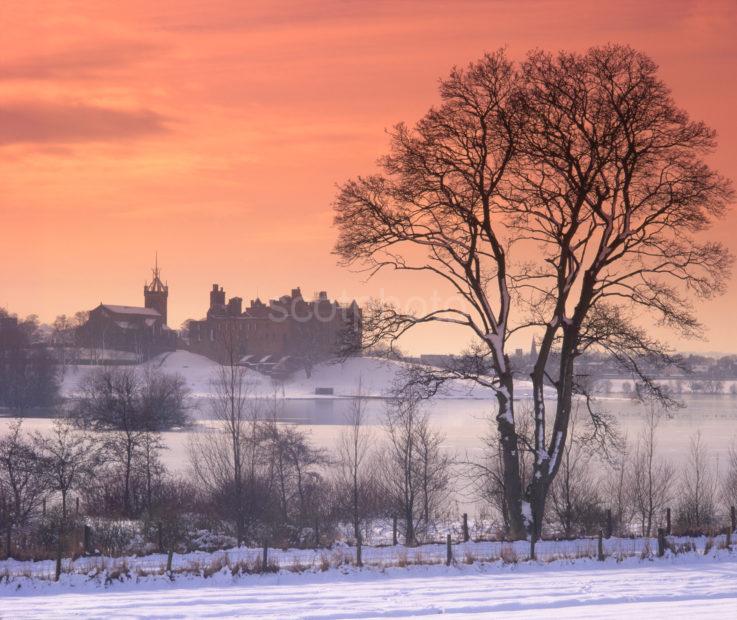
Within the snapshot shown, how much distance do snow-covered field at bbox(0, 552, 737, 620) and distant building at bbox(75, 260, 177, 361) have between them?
14194cm

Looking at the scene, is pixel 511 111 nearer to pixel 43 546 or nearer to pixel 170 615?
pixel 170 615

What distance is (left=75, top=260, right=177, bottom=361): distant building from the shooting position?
15562 centimetres

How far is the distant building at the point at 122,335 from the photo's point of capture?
15562 cm

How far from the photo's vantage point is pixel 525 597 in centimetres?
1362

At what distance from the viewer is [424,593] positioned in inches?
556

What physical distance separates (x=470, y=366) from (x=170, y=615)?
8.44m

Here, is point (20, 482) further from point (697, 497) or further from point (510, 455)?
point (697, 497)

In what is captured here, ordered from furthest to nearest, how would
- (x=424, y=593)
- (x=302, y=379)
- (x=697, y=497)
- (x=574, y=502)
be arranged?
(x=302, y=379) < (x=697, y=497) < (x=574, y=502) < (x=424, y=593)

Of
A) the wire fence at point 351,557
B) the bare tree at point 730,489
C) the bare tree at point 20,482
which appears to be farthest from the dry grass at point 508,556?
the bare tree at point 730,489

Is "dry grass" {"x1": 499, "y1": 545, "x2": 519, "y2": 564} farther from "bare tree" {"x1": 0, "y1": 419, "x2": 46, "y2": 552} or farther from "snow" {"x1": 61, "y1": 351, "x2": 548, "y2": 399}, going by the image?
"snow" {"x1": 61, "y1": 351, "x2": 548, "y2": 399}

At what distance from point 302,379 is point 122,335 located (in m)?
34.4

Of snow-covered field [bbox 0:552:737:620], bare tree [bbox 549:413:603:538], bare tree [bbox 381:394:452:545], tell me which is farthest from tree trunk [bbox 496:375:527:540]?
bare tree [bbox 381:394:452:545]

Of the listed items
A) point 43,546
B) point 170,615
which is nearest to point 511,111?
→ point 170,615

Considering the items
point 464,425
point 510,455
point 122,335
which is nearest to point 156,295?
point 122,335
